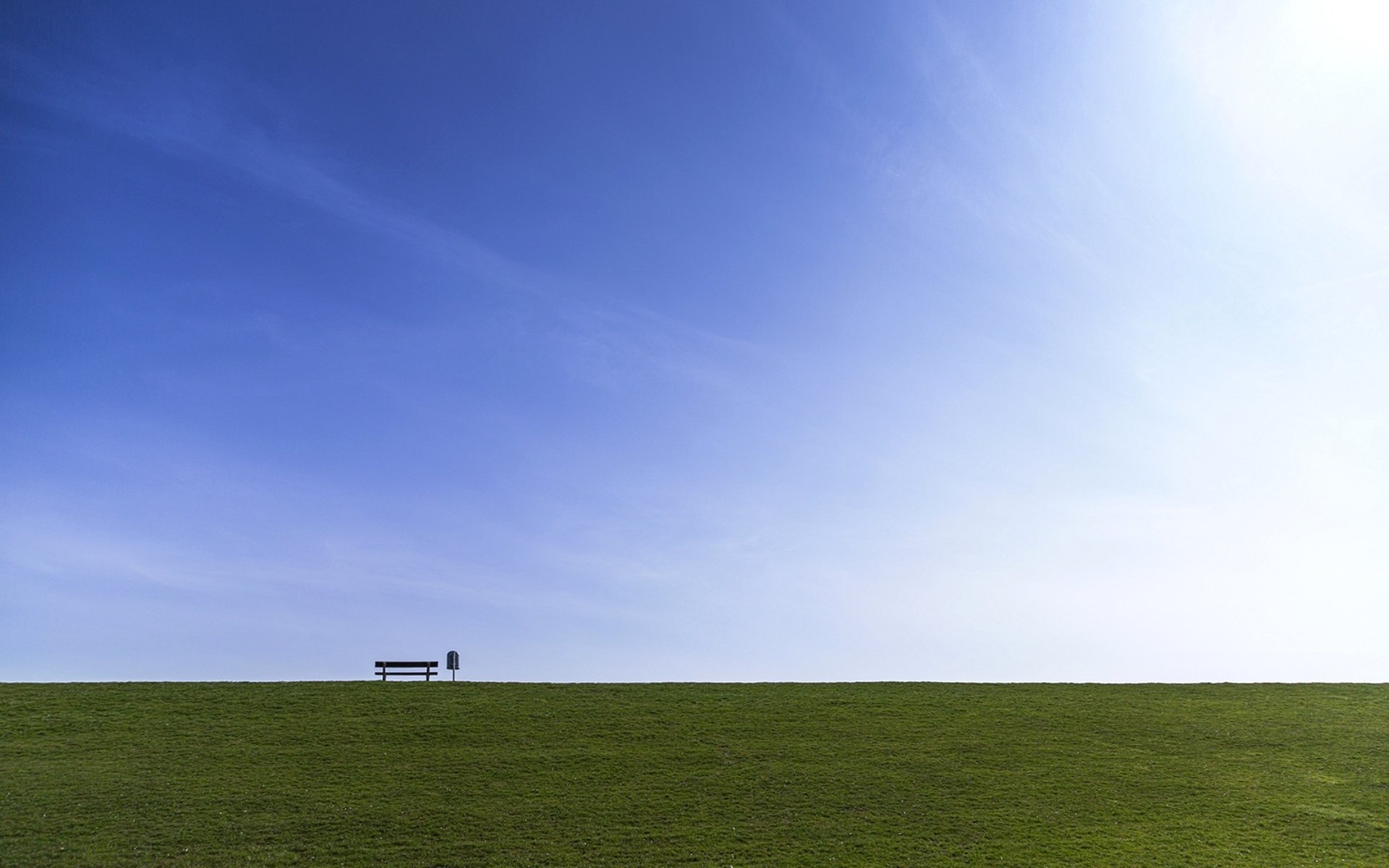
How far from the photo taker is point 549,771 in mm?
31297

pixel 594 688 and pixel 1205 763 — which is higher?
pixel 594 688

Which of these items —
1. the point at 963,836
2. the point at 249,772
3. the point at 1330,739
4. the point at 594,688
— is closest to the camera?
the point at 963,836

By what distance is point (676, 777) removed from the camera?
102 ft

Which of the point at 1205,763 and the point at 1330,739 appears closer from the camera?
the point at 1205,763

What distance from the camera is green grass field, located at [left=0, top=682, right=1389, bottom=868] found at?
2569cm

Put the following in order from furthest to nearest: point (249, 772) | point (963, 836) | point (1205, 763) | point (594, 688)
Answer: point (594, 688) → point (1205, 763) → point (249, 772) → point (963, 836)

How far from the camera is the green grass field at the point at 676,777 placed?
1011 inches

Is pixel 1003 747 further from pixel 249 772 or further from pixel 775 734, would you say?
pixel 249 772

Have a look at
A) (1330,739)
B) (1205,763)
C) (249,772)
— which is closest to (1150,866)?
(1205,763)

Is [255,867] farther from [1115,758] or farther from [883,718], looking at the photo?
[1115,758]

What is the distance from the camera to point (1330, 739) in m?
37.2

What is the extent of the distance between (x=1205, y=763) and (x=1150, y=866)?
11235mm

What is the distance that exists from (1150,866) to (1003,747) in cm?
991

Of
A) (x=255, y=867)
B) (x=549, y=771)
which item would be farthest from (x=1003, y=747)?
(x=255, y=867)
